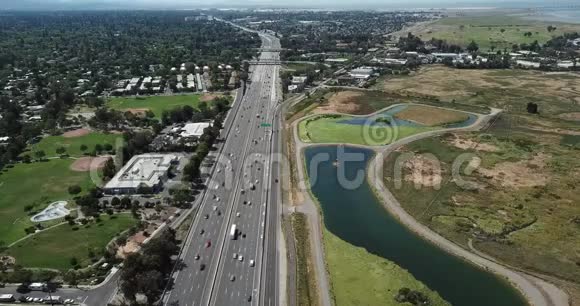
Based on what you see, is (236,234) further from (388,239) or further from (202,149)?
(202,149)

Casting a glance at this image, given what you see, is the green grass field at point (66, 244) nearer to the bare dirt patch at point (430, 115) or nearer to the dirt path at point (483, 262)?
the dirt path at point (483, 262)

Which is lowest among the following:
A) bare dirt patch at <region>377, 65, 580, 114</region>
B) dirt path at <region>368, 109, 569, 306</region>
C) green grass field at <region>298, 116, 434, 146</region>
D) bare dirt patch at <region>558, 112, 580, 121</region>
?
dirt path at <region>368, 109, 569, 306</region>

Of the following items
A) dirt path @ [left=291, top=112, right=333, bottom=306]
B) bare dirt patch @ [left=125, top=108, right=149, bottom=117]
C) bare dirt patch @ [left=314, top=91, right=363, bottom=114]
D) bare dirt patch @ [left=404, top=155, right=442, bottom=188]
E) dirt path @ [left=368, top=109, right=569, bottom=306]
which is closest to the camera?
dirt path @ [left=368, top=109, right=569, bottom=306]

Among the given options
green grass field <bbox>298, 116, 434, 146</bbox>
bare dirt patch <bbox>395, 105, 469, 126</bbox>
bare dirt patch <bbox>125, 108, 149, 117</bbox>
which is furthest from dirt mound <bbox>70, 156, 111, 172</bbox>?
bare dirt patch <bbox>395, 105, 469, 126</bbox>

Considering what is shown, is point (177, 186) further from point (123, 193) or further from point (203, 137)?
point (203, 137)

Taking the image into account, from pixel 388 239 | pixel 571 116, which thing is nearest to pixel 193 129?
pixel 388 239

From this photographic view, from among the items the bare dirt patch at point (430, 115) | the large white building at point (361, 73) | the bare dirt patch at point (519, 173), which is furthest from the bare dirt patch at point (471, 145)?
the large white building at point (361, 73)

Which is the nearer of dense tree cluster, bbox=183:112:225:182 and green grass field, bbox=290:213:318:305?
green grass field, bbox=290:213:318:305

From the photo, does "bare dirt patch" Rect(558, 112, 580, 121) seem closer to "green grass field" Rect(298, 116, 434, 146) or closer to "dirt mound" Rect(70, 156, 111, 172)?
"green grass field" Rect(298, 116, 434, 146)
